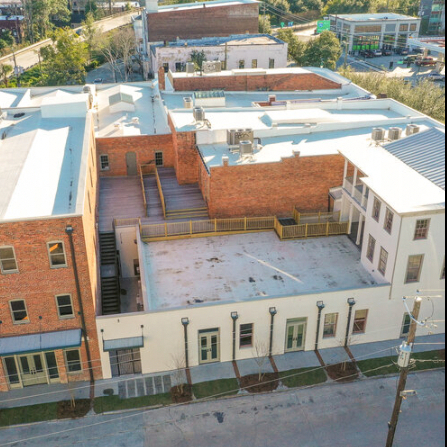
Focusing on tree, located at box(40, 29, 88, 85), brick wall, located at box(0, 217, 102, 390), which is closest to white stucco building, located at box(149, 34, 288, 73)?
tree, located at box(40, 29, 88, 85)

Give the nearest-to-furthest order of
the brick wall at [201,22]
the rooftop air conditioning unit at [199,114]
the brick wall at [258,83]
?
the rooftop air conditioning unit at [199,114], the brick wall at [258,83], the brick wall at [201,22]

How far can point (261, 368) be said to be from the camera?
2838cm

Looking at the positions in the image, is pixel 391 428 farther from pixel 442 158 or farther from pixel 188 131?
pixel 188 131

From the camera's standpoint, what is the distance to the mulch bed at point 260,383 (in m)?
27.1

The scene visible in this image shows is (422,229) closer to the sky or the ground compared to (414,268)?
closer to the sky

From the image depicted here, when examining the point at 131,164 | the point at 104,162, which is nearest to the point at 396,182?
the point at 131,164

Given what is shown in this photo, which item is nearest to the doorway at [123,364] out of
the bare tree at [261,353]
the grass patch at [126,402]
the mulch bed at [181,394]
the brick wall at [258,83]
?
the grass patch at [126,402]

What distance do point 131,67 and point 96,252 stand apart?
2969 inches

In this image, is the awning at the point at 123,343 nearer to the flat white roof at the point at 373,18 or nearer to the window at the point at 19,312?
the window at the point at 19,312

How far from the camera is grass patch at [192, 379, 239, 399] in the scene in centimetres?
2683

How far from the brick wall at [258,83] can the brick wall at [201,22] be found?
41028 mm

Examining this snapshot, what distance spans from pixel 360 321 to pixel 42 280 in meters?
17.7

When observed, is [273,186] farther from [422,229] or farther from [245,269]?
[422,229]

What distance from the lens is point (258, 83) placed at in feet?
185
